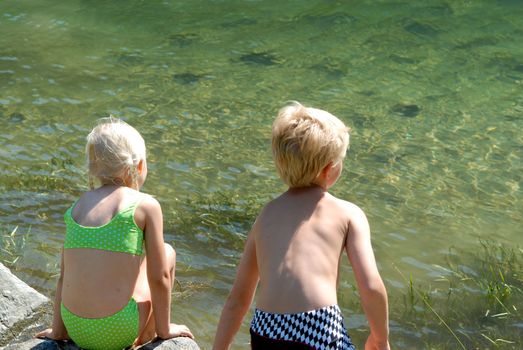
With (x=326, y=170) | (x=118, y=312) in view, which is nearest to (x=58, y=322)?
(x=118, y=312)

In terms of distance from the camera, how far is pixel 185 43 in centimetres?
1058

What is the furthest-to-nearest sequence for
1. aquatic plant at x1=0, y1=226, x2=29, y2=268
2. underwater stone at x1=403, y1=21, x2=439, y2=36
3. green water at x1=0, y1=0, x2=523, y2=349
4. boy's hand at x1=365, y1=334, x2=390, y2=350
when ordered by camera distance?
underwater stone at x1=403, y1=21, x2=439, y2=36 < green water at x1=0, y1=0, x2=523, y2=349 < aquatic plant at x1=0, y1=226, x2=29, y2=268 < boy's hand at x1=365, y1=334, x2=390, y2=350

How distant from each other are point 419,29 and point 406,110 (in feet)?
9.51

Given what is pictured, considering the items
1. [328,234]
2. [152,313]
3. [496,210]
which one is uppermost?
[328,234]

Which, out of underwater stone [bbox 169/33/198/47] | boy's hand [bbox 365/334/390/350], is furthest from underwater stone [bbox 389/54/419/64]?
boy's hand [bbox 365/334/390/350]

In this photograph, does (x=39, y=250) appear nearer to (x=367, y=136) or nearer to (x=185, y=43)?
(x=367, y=136)

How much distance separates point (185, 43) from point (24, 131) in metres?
3.50

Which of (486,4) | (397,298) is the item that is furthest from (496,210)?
(486,4)

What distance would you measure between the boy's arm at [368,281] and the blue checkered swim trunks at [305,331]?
121mm

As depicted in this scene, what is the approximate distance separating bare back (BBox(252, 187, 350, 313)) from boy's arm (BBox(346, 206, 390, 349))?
0.14 feet

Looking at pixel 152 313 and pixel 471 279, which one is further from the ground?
pixel 152 313

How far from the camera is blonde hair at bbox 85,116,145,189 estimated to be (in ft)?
11.2

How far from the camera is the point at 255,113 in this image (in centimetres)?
823

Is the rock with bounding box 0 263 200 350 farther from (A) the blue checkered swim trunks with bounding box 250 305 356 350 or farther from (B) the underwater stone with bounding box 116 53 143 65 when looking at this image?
(B) the underwater stone with bounding box 116 53 143 65
